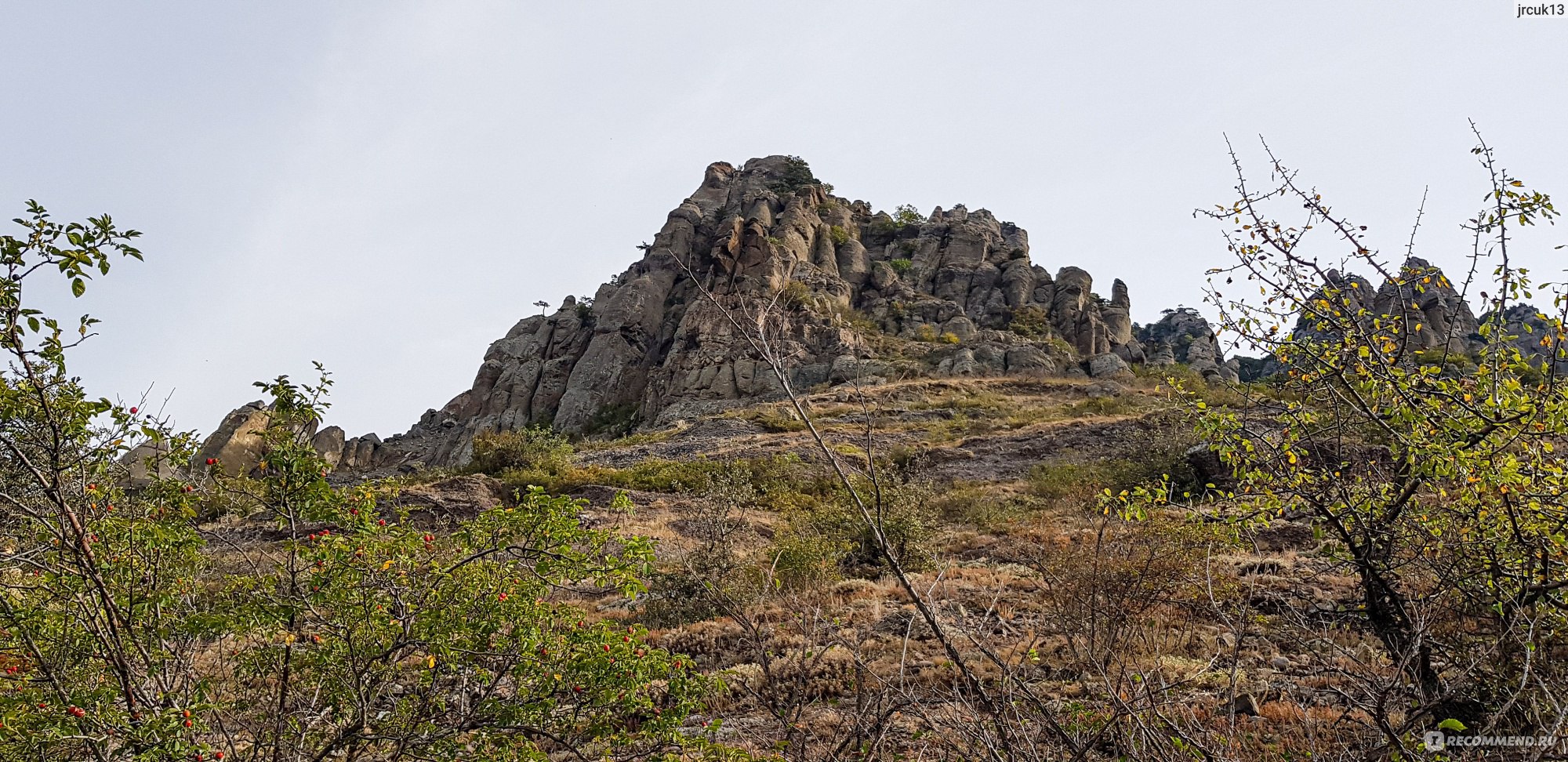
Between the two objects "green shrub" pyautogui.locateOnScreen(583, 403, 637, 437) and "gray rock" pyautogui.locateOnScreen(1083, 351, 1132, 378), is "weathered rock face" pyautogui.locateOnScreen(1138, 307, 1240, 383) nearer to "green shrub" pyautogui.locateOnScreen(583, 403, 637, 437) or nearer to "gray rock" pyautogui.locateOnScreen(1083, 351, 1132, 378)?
Answer: "gray rock" pyautogui.locateOnScreen(1083, 351, 1132, 378)

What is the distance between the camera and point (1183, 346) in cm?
6956

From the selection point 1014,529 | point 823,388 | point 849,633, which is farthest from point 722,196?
point 849,633

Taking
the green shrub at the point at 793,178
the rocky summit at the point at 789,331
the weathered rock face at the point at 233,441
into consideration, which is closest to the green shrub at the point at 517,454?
the weathered rock face at the point at 233,441

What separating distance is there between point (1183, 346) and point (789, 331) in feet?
169

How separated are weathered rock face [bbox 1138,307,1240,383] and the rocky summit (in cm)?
35

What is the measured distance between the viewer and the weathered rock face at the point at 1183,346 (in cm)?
4490

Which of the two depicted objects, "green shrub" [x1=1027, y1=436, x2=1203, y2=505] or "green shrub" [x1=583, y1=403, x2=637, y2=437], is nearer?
"green shrub" [x1=1027, y1=436, x2=1203, y2=505]

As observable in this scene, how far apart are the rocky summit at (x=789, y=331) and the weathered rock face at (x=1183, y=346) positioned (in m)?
0.35

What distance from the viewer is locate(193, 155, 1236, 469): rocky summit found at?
36.8m

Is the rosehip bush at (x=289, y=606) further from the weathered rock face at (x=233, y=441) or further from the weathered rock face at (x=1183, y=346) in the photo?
the weathered rock face at (x=1183, y=346)

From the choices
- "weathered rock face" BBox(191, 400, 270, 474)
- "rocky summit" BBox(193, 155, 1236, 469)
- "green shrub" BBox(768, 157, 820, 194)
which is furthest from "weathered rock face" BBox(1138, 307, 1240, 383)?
"weathered rock face" BBox(191, 400, 270, 474)

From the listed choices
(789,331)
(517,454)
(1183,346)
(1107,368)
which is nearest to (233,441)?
(517,454)

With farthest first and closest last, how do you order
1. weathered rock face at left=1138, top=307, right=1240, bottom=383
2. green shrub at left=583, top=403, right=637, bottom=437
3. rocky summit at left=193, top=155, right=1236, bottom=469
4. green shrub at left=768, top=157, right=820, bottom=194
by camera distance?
green shrub at left=768, top=157, right=820, bottom=194 < weathered rock face at left=1138, top=307, right=1240, bottom=383 < green shrub at left=583, top=403, right=637, bottom=437 < rocky summit at left=193, top=155, right=1236, bottom=469

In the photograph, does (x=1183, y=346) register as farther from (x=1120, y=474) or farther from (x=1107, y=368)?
(x=1120, y=474)
